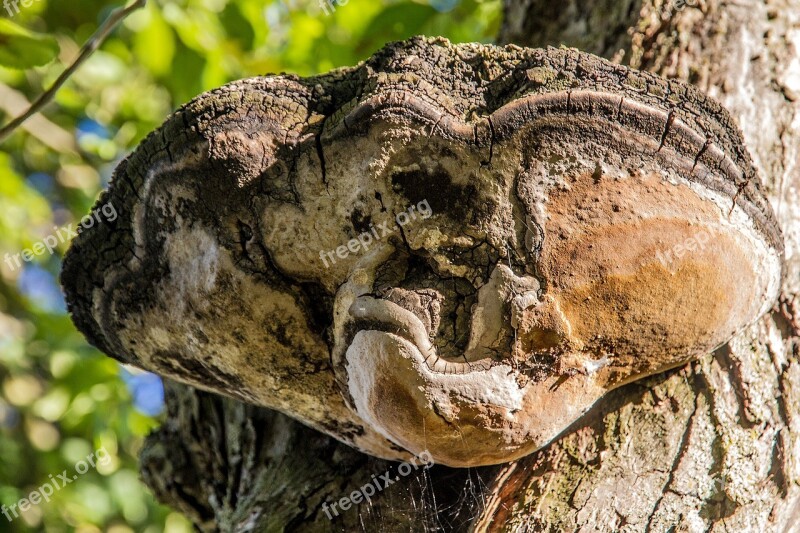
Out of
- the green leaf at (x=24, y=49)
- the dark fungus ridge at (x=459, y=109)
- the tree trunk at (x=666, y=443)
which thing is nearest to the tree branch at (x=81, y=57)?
the green leaf at (x=24, y=49)

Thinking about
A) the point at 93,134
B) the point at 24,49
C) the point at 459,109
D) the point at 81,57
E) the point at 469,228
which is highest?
the point at 93,134

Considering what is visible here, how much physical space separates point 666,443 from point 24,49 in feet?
7.77

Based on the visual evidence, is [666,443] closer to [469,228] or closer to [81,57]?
[469,228]

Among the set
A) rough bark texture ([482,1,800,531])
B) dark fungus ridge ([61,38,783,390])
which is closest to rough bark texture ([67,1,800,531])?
rough bark texture ([482,1,800,531])

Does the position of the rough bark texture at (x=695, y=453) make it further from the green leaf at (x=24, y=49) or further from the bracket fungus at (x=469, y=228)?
the green leaf at (x=24, y=49)

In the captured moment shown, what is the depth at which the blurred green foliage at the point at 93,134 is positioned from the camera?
3.62 m

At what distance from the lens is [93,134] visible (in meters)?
4.70

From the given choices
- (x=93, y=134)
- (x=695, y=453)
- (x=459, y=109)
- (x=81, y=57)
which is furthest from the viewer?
(x=93, y=134)

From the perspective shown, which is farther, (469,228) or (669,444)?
(669,444)

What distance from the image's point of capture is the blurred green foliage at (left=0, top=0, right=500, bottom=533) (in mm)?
3623

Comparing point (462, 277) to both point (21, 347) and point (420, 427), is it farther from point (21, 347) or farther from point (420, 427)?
point (21, 347)

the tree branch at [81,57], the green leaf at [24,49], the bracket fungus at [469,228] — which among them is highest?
the green leaf at [24,49]

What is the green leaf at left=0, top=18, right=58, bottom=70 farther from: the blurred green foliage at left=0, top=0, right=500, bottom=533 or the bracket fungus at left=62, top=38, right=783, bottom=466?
the bracket fungus at left=62, top=38, right=783, bottom=466

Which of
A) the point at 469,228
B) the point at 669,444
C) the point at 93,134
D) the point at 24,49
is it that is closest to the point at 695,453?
the point at 669,444
